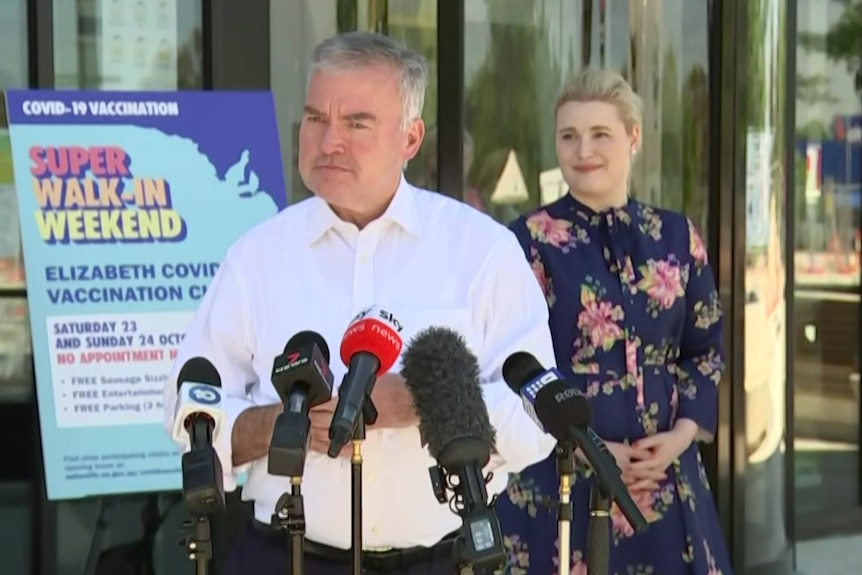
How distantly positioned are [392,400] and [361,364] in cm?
28

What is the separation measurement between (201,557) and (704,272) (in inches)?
75.7

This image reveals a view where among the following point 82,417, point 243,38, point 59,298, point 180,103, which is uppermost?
point 243,38

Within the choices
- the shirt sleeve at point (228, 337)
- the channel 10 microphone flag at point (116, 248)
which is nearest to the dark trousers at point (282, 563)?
the shirt sleeve at point (228, 337)

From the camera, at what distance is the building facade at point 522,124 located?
154 inches

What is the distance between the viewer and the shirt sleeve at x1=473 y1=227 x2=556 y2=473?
190cm

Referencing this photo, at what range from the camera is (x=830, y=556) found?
18.3 feet

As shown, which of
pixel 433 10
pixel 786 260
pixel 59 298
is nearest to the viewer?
pixel 59 298

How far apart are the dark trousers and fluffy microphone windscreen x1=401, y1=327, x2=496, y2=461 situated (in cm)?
49

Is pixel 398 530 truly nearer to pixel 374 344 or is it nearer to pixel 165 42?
pixel 374 344

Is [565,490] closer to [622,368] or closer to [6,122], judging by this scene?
[622,368]

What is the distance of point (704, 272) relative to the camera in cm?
306

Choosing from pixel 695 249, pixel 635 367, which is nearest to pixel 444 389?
pixel 635 367

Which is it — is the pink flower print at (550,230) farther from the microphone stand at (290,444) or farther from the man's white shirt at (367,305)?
the microphone stand at (290,444)

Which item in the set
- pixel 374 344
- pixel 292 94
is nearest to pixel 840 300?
pixel 292 94
